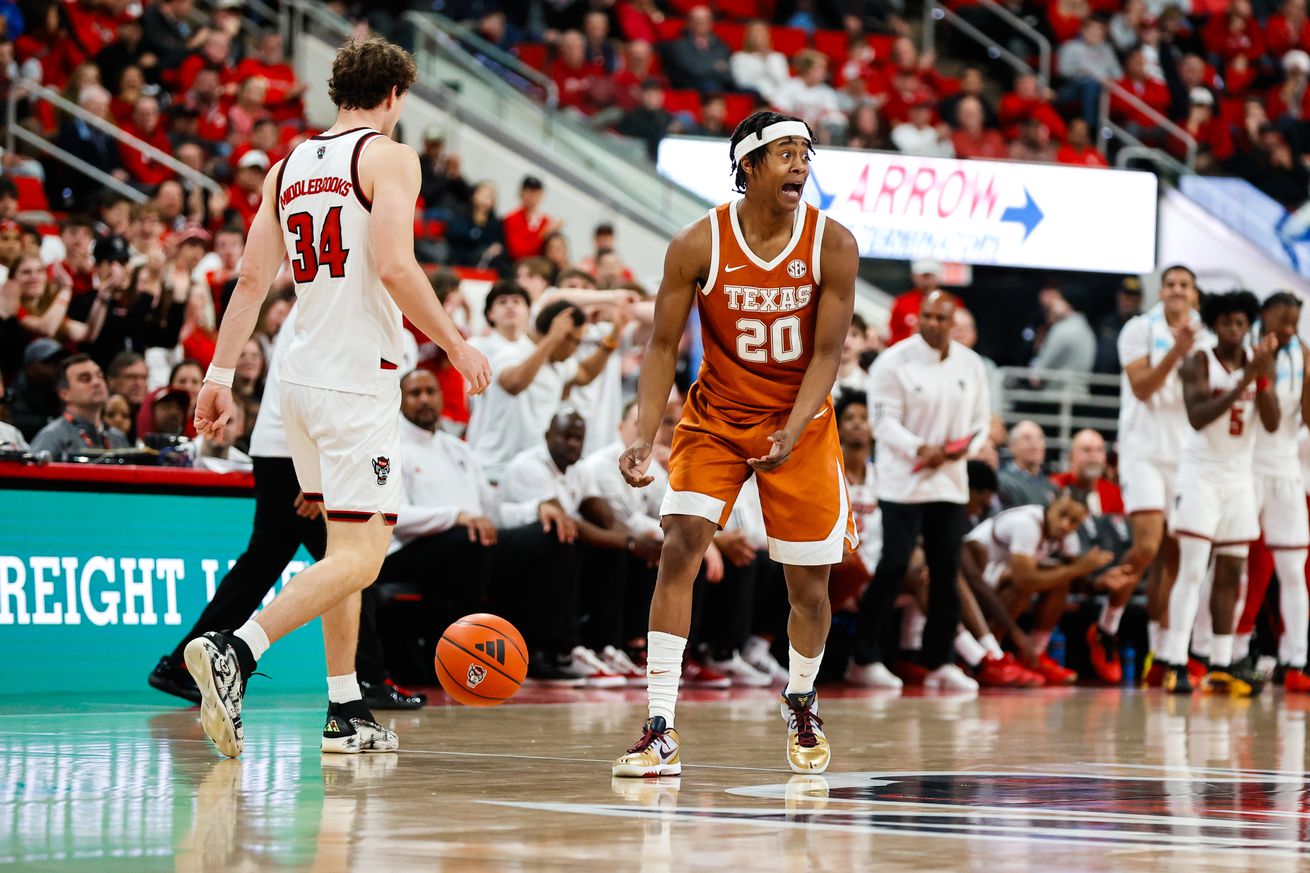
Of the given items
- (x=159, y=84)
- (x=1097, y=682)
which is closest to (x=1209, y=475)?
(x=1097, y=682)

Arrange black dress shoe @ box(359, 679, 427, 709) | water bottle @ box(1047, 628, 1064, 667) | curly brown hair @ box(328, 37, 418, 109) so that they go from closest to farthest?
1. curly brown hair @ box(328, 37, 418, 109)
2. black dress shoe @ box(359, 679, 427, 709)
3. water bottle @ box(1047, 628, 1064, 667)

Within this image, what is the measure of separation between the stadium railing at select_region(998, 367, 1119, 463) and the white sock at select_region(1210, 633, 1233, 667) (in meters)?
6.45

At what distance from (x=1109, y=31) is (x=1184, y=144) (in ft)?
7.33

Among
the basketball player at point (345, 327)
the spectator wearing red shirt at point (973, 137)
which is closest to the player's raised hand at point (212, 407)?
the basketball player at point (345, 327)

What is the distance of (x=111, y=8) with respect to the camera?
55.1ft

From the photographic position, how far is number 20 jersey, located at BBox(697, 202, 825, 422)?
250 inches

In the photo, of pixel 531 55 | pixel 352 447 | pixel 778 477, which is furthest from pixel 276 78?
pixel 778 477

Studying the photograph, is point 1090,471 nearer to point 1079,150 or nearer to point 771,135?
→ point 771,135

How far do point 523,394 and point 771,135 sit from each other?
5.45 m

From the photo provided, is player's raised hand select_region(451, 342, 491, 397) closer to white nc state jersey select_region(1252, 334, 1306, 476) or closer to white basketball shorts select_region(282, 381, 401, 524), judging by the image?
white basketball shorts select_region(282, 381, 401, 524)

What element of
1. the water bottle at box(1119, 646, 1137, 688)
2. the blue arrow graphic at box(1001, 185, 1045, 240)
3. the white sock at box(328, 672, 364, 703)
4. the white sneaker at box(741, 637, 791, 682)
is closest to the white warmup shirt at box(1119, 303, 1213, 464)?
the water bottle at box(1119, 646, 1137, 688)

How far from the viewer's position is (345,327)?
6.38 meters

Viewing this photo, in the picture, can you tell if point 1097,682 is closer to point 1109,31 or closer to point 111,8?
point 111,8

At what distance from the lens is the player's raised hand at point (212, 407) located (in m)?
6.41
